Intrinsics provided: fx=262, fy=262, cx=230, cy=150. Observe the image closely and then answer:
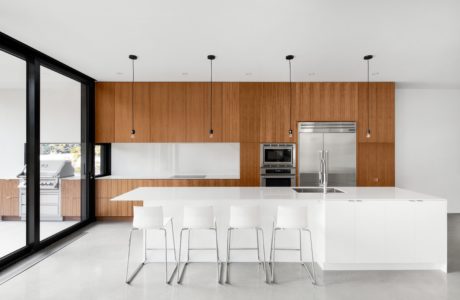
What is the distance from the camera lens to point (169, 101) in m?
5.19

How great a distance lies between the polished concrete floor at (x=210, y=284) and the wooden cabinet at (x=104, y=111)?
2.46m

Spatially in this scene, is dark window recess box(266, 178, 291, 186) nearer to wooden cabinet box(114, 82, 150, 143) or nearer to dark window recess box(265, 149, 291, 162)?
dark window recess box(265, 149, 291, 162)

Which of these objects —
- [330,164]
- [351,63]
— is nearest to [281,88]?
[351,63]

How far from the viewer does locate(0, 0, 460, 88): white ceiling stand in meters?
2.52

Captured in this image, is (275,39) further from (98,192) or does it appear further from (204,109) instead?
(98,192)

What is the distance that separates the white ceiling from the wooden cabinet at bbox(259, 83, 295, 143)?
1.68 feet

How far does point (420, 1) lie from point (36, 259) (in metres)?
5.16

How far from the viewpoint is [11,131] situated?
507 cm

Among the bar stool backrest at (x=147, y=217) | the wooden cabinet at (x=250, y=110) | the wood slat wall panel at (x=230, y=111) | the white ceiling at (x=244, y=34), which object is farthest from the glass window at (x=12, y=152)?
the wooden cabinet at (x=250, y=110)

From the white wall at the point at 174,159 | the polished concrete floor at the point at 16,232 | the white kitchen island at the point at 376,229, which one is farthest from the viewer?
the white wall at the point at 174,159

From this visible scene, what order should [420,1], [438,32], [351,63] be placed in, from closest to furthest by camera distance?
[420,1] < [438,32] < [351,63]

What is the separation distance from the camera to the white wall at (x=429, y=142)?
5.63m

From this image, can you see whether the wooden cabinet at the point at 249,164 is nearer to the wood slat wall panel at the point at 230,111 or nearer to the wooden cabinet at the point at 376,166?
the wood slat wall panel at the point at 230,111

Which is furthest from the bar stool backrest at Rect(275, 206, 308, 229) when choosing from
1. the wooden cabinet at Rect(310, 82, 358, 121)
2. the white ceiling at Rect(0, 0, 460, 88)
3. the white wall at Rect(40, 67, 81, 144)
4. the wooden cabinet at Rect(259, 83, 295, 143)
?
the white wall at Rect(40, 67, 81, 144)
